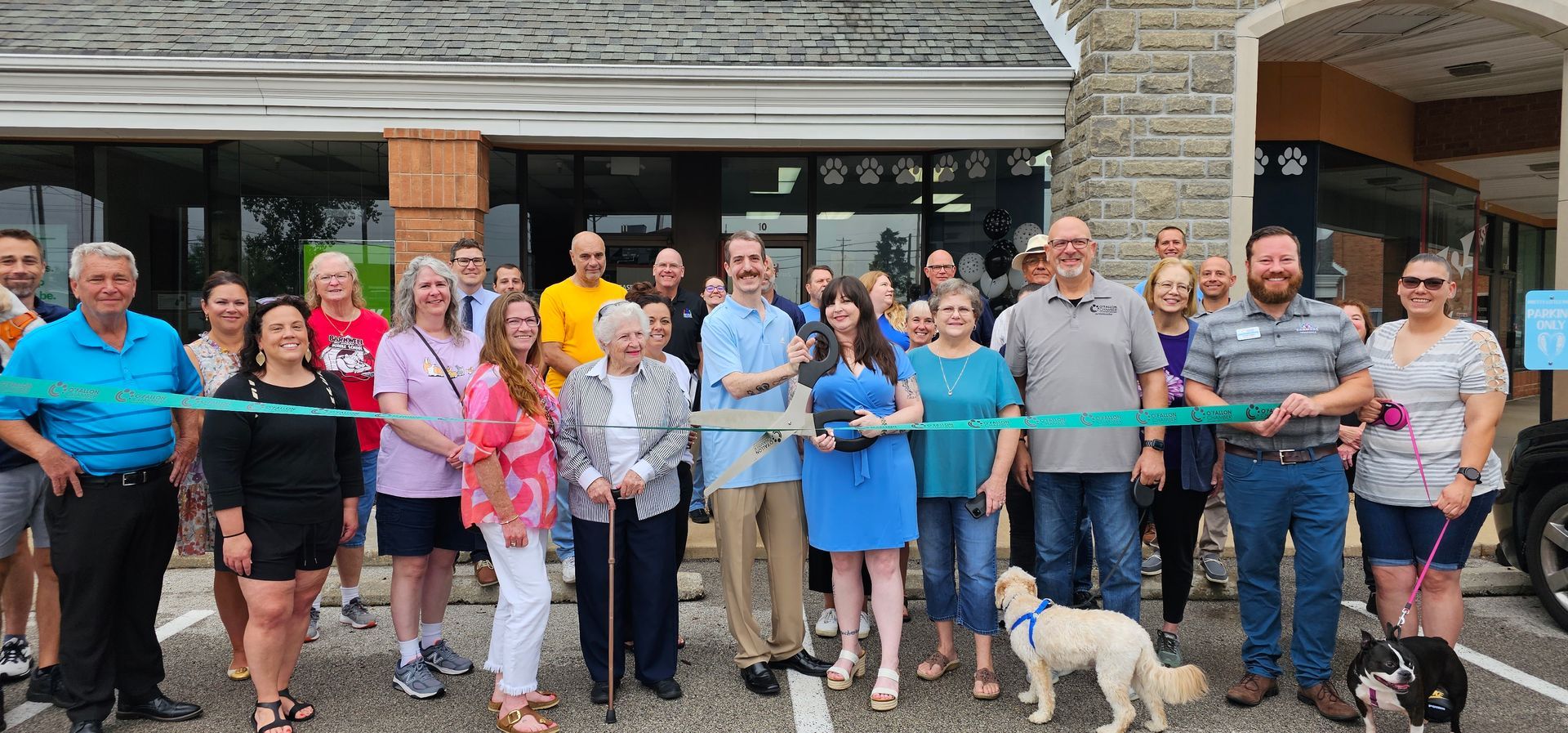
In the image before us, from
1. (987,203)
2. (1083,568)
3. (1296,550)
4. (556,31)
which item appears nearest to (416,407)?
(1083,568)

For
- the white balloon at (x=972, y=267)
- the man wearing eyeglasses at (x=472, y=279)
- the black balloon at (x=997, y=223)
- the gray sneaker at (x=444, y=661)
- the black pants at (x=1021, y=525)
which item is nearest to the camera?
the gray sneaker at (x=444, y=661)

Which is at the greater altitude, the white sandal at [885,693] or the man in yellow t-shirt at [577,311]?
the man in yellow t-shirt at [577,311]

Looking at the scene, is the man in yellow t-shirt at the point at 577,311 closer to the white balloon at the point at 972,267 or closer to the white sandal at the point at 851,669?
the white sandal at the point at 851,669

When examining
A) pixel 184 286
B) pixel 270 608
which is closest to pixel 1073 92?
pixel 270 608

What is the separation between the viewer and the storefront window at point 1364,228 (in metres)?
10.4

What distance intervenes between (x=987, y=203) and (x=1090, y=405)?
22.0 feet

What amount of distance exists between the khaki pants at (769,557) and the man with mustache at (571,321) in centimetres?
175

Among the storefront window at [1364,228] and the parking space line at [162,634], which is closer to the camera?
the parking space line at [162,634]

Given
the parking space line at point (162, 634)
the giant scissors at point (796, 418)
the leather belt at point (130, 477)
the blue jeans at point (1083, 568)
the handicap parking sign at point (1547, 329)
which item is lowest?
the parking space line at point (162, 634)

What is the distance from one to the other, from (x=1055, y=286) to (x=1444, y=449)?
1.70 m

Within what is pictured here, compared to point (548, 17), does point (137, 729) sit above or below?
below

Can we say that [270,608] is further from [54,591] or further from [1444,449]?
[1444,449]

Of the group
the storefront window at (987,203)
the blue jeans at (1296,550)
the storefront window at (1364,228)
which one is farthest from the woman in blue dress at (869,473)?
the storefront window at (1364,228)

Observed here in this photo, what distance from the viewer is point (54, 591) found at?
4164 mm
